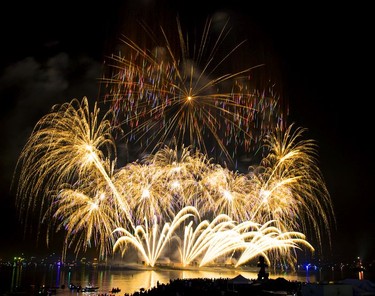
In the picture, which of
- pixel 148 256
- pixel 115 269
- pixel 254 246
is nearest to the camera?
pixel 254 246

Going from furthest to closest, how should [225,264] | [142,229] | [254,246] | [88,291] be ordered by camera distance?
[225,264] → [88,291] → [142,229] → [254,246]

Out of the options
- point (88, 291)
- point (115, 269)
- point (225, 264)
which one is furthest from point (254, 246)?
point (115, 269)

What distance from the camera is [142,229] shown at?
60469mm

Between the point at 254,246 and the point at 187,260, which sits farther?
the point at 187,260

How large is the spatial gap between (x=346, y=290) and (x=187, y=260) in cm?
4178

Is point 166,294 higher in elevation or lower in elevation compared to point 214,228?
lower

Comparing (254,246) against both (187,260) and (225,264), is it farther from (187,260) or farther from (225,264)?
(225,264)

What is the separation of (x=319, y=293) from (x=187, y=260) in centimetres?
4118

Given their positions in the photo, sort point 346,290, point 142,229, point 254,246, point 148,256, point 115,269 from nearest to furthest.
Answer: point 346,290
point 254,246
point 142,229
point 148,256
point 115,269

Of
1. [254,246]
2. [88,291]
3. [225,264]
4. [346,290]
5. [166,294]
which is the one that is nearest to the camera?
[346,290]

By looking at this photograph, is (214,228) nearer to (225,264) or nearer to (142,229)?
(142,229)

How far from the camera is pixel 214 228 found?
55.6 meters

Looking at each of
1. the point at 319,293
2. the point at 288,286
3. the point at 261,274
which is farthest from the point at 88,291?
the point at 319,293

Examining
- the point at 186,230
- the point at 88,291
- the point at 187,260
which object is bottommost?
the point at 88,291
